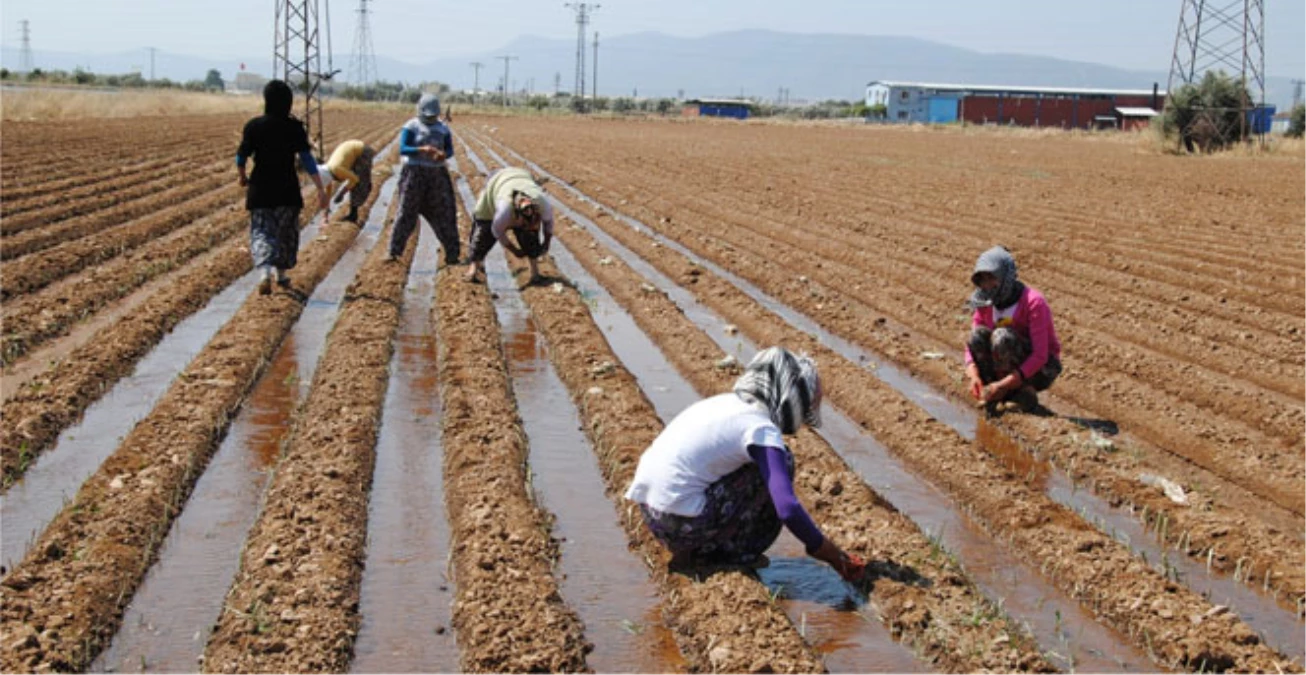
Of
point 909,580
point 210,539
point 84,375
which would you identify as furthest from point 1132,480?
point 84,375

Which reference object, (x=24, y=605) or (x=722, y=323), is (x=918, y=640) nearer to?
(x=24, y=605)

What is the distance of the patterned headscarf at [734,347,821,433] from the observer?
4.27 m

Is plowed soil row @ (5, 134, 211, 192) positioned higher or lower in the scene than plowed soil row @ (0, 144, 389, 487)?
higher

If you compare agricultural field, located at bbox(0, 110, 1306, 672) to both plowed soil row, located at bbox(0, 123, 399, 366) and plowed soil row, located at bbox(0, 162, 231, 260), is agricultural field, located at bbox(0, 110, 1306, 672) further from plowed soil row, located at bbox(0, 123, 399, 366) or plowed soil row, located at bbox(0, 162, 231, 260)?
plowed soil row, located at bbox(0, 162, 231, 260)

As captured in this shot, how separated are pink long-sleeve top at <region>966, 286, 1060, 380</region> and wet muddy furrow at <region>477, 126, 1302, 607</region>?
1.06ft

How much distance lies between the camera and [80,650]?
149 inches

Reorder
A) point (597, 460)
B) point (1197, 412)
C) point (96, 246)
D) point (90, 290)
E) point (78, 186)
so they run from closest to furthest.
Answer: point (597, 460), point (1197, 412), point (90, 290), point (96, 246), point (78, 186)

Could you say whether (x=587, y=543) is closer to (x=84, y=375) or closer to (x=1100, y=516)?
(x=1100, y=516)

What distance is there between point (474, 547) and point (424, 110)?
668 centimetres

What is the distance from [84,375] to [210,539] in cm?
266

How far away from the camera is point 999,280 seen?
662 cm

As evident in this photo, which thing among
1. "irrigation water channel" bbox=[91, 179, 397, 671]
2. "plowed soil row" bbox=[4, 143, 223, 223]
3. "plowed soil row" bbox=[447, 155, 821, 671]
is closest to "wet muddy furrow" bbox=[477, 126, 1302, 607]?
"plowed soil row" bbox=[447, 155, 821, 671]

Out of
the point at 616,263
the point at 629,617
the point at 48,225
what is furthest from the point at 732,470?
the point at 48,225

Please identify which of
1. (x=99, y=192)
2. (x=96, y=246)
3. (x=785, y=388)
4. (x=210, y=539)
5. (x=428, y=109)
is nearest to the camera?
(x=785, y=388)
